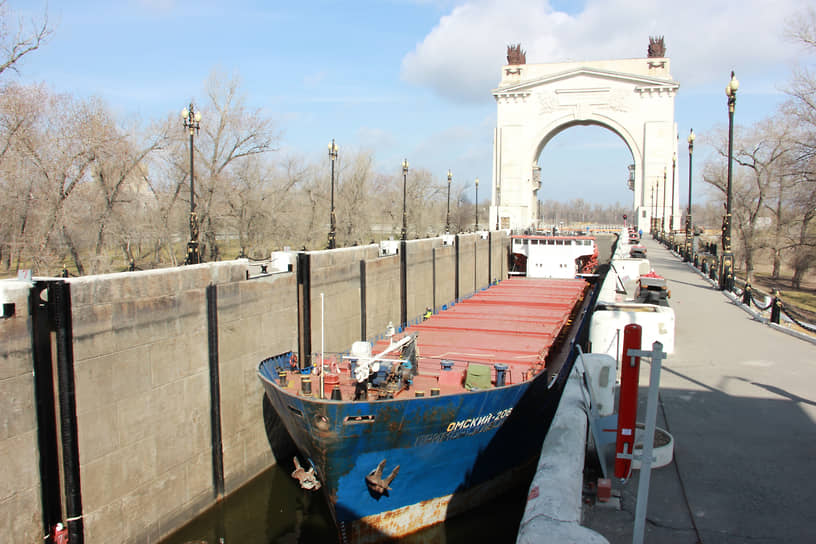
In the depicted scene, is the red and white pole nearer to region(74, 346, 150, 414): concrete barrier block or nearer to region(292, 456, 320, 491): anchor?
region(74, 346, 150, 414): concrete barrier block

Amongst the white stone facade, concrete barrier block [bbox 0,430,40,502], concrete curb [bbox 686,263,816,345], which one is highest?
the white stone facade

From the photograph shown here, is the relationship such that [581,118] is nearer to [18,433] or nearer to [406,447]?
[406,447]

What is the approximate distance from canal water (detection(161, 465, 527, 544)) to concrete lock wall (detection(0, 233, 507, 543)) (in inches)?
11.7

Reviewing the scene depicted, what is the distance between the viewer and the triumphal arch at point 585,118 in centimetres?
6475

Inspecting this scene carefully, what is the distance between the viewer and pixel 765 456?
5.97 m

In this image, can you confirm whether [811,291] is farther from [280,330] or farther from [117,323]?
[117,323]

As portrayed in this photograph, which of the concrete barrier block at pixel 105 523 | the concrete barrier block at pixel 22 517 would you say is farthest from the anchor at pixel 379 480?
the concrete barrier block at pixel 22 517

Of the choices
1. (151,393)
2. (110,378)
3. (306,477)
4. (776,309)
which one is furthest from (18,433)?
(776,309)

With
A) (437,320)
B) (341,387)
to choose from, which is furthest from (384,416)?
(437,320)

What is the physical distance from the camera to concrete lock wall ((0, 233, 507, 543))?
7.54 metres

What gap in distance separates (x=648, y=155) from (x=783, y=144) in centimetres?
1678

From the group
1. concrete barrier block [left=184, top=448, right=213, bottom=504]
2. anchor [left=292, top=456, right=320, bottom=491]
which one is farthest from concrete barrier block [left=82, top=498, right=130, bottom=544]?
anchor [left=292, top=456, right=320, bottom=491]

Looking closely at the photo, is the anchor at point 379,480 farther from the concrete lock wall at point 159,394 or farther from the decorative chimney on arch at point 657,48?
the decorative chimney on arch at point 657,48

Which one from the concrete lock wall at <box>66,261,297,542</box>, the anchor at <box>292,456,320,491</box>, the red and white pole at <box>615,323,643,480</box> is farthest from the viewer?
the anchor at <box>292,456,320,491</box>
